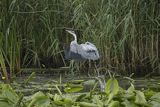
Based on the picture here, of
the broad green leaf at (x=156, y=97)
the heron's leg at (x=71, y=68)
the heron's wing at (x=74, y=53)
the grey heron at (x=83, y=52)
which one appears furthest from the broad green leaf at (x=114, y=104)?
the heron's leg at (x=71, y=68)

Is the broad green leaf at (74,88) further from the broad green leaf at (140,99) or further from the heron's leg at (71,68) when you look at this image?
the heron's leg at (71,68)

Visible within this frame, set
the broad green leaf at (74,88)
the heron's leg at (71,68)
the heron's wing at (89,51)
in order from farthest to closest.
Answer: the heron's leg at (71,68) < the heron's wing at (89,51) < the broad green leaf at (74,88)

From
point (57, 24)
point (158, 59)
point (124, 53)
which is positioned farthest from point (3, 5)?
point (158, 59)

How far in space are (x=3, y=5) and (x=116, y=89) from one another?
482 cm

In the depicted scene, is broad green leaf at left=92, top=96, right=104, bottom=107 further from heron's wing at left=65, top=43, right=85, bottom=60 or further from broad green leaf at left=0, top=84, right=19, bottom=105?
heron's wing at left=65, top=43, right=85, bottom=60

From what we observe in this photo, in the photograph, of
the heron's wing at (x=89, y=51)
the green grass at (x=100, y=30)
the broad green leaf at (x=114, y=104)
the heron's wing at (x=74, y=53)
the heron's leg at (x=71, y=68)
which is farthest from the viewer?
the heron's leg at (x=71, y=68)

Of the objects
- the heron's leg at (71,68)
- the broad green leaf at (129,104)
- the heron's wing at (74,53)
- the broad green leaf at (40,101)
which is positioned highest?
the broad green leaf at (40,101)

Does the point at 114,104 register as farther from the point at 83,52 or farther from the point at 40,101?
the point at 83,52

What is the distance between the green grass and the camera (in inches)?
245

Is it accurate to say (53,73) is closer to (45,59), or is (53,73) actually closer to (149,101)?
(45,59)

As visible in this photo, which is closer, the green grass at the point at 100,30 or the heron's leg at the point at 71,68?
the green grass at the point at 100,30

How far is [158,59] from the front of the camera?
617 cm

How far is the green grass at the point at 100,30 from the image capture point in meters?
6.21

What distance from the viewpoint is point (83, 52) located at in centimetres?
584
